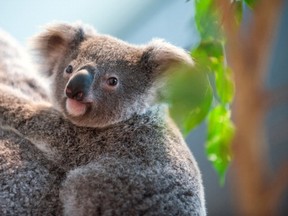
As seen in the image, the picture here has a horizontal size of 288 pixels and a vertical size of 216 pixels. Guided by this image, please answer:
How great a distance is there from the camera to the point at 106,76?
2.09 m

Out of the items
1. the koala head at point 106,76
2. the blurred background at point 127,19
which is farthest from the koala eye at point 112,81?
the blurred background at point 127,19

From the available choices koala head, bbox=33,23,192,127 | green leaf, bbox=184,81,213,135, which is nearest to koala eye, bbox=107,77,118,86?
koala head, bbox=33,23,192,127

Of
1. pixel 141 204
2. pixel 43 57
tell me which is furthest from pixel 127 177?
pixel 43 57

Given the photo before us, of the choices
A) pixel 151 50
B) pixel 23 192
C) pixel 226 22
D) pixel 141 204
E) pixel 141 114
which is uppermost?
pixel 226 22

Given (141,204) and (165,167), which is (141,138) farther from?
(141,204)

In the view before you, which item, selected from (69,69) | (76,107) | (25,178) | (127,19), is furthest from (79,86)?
(127,19)

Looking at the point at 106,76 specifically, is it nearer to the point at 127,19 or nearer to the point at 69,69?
the point at 69,69

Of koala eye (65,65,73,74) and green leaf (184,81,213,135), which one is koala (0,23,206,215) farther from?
green leaf (184,81,213,135)

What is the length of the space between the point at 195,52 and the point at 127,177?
588mm

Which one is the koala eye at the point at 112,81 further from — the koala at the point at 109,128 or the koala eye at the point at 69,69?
the koala eye at the point at 69,69

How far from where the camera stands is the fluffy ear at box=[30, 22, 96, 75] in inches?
94.1

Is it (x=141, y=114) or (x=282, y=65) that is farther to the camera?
(x=282, y=65)

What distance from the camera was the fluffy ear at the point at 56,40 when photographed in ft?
7.84

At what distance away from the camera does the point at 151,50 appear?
7.38ft
